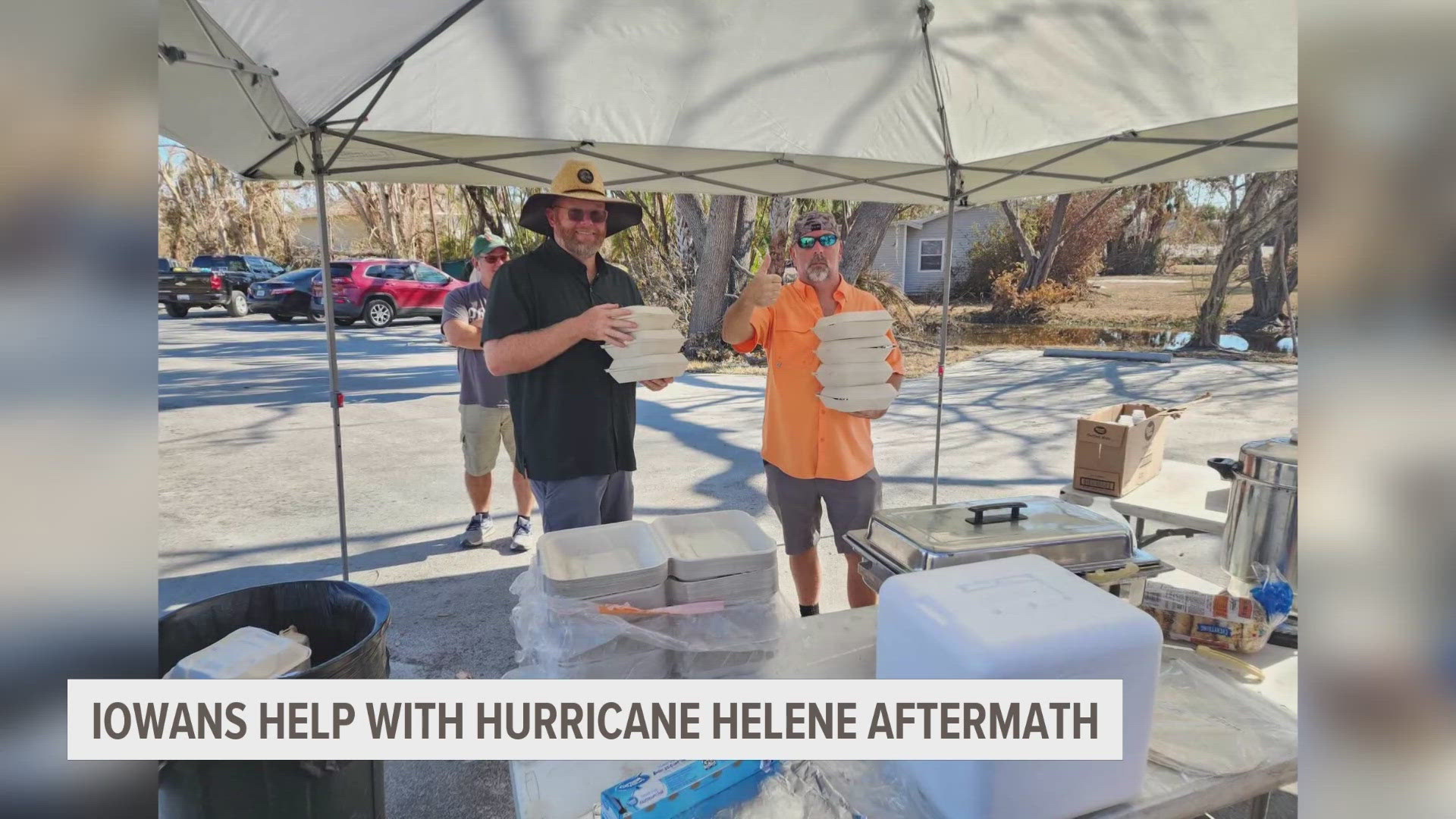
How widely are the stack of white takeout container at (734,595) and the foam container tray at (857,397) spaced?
1.09 metres

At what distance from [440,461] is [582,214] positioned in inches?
190

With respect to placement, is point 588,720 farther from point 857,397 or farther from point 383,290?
point 383,290

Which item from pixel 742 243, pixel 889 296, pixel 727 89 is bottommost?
pixel 889 296

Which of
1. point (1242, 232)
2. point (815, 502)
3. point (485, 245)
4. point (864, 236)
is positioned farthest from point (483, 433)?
point (1242, 232)

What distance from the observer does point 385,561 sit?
4559 millimetres

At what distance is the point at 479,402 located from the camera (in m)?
4.50

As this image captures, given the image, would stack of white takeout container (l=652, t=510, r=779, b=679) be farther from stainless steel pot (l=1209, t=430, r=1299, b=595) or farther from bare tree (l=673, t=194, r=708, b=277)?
bare tree (l=673, t=194, r=708, b=277)

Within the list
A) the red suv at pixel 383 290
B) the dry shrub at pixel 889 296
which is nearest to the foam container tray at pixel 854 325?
the dry shrub at pixel 889 296

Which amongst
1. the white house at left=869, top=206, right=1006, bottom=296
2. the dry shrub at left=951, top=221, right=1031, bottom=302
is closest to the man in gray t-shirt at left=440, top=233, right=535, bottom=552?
the dry shrub at left=951, top=221, right=1031, bottom=302

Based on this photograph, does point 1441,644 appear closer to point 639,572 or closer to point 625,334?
point 639,572

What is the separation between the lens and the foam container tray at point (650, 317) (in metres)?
2.40

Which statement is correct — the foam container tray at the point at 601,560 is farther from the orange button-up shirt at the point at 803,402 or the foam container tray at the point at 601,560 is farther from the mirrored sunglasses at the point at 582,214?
the mirrored sunglasses at the point at 582,214

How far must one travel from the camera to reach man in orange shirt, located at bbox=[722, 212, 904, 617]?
9.72ft

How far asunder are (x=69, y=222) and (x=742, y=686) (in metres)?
1.18
